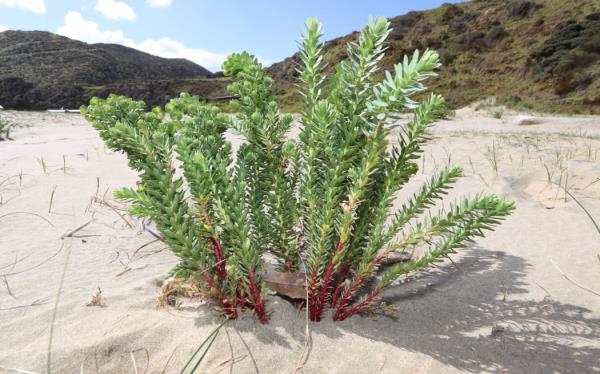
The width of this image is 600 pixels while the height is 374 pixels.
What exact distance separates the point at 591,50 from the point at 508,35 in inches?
372

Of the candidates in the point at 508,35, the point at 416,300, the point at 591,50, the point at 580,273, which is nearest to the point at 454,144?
the point at 580,273

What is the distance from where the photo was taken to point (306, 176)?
4.62 feet

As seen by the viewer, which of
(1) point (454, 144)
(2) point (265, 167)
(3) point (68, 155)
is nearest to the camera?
(2) point (265, 167)

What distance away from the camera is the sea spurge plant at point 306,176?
1.25 metres

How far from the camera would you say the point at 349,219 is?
4.21 ft

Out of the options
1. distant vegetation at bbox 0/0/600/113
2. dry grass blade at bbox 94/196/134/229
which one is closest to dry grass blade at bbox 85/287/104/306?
dry grass blade at bbox 94/196/134/229

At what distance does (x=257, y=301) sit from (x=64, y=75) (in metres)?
44.2

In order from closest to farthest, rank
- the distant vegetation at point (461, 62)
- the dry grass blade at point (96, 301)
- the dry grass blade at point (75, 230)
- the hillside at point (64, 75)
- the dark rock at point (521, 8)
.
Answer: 1. the dry grass blade at point (96, 301)
2. the dry grass blade at point (75, 230)
3. the distant vegetation at point (461, 62)
4. the dark rock at point (521, 8)
5. the hillside at point (64, 75)

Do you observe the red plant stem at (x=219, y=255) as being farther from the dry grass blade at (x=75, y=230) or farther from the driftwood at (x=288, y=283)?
the dry grass blade at (x=75, y=230)

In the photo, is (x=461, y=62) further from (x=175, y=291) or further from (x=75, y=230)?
(x=175, y=291)

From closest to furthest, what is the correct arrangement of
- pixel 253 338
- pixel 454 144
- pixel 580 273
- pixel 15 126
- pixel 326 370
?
pixel 326 370, pixel 253 338, pixel 580 273, pixel 454 144, pixel 15 126

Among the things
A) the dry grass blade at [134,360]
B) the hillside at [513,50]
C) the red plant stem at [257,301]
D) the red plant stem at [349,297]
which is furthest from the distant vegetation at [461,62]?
the dry grass blade at [134,360]

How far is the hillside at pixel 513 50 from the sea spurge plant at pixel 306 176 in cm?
1242

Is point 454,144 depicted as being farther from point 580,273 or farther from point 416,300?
point 416,300
